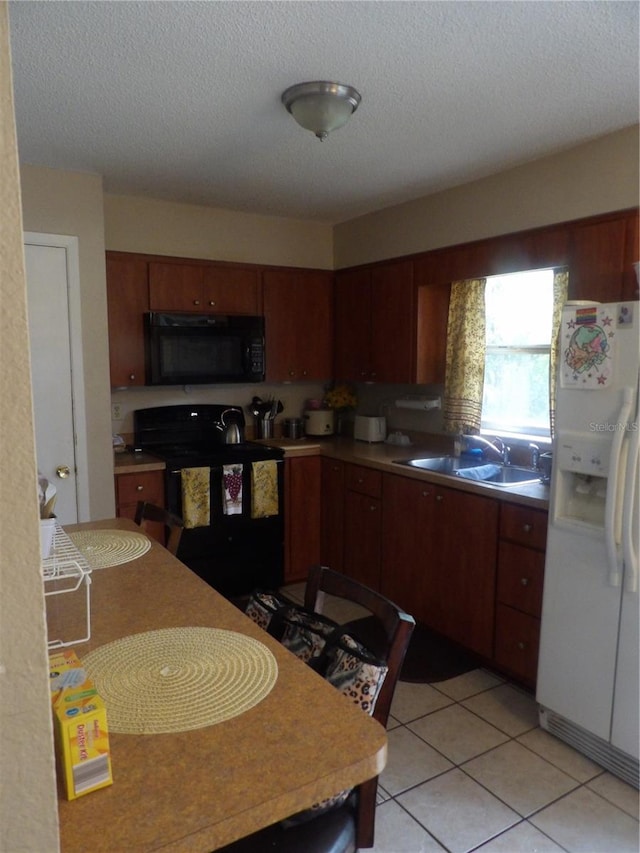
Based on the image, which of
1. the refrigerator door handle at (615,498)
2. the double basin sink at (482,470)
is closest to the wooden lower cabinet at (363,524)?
the double basin sink at (482,470)

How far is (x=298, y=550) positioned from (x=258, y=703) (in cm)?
289

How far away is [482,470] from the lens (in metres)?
3.33

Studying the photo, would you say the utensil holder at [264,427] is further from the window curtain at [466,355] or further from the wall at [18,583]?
the wall at [18,583]

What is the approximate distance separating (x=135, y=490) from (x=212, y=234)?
175cm

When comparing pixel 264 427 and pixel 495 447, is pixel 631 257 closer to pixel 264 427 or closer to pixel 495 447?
pixel 495 447

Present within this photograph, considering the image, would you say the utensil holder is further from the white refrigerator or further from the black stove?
the white refrigerator

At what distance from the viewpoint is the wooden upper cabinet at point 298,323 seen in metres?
4.12

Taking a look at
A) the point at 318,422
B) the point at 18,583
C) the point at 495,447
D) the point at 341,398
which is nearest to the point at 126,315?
the point at 318,422

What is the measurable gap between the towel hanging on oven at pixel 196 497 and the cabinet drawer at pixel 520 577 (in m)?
1.70

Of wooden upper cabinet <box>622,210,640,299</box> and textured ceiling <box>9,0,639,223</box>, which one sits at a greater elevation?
textured ceiling <box>9,0,639,223</box>

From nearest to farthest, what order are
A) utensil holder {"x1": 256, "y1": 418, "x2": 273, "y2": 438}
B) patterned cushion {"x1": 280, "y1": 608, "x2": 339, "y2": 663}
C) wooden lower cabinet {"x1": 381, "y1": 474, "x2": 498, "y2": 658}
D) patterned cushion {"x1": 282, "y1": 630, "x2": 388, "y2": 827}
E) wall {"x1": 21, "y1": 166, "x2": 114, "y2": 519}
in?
patterned cushion {"x1": 282, "y1": 630, "x2": 388, "y2": 827} → patterned cushion {"x1": 280, "y1": 608, "x2": 339, "y2": 663} → wooden lower cabinet {"x1": 381, "y1": 474, "x2": 498, "y2": 658} → wall {"x1": 21, "y1": 166, "x2": 114, "y2": 519} → utensil holder {"x1": 256, "y1": 418, "x2": 273, "y2": 438}

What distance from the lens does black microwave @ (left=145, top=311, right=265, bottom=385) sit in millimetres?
3643
